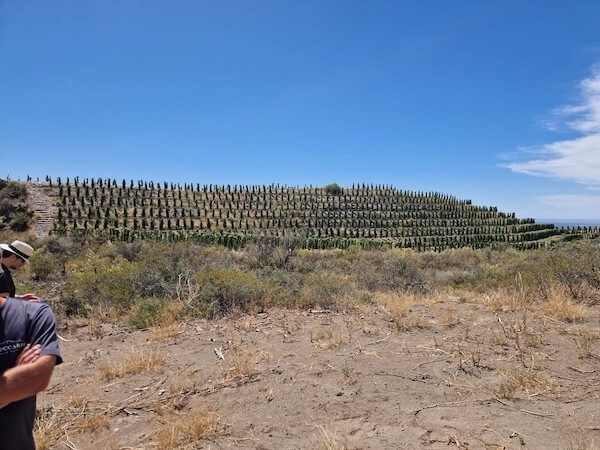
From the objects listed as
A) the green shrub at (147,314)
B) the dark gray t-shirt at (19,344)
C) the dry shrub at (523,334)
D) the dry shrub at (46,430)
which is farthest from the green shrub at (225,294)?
the dark gray t-shirt at (19,344)

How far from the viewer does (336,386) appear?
435 cm

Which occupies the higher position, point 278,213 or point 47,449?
point 278,213

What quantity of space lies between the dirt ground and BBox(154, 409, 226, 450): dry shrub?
0.01m

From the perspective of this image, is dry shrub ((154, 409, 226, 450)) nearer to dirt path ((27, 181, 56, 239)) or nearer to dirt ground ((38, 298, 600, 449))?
dirt ground ((38, 298, 600, 449))

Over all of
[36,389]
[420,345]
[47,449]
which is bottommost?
[47,449]

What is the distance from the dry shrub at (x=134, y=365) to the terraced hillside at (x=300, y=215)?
24592 mm

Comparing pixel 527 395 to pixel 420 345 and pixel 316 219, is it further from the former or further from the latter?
pixel 316 219

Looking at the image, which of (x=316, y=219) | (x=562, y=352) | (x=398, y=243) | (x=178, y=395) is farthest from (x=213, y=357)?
(x=316, y=219)

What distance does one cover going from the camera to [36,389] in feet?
6.37

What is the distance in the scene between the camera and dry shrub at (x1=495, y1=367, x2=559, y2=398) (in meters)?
3.90

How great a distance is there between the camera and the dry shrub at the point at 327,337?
5.59 m

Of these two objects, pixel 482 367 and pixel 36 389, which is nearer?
pixel 36 389

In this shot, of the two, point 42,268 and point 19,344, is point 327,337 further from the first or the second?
point 42,268

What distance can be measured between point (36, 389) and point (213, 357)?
3.68 m
